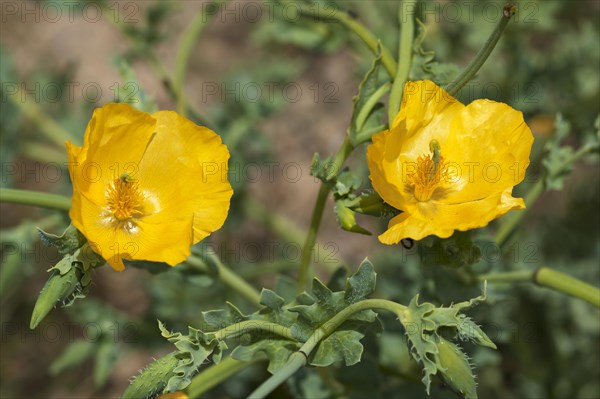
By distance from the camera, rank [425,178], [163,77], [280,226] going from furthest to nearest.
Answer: [280,226] → [163,77] → [425,178]

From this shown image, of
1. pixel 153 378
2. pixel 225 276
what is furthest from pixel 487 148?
pixel 153 378

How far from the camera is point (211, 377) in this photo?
1802mm

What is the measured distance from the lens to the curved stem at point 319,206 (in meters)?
1.72

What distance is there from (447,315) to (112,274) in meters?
2.25

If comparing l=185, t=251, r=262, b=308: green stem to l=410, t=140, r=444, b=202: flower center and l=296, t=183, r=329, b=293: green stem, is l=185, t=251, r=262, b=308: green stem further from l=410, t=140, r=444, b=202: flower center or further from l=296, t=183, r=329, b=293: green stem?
l=410, t=140, r=444, b=202: flower center

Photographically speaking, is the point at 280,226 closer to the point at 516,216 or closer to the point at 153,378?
the point at 516,216

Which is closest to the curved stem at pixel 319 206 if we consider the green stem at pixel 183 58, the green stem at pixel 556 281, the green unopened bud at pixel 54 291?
the green stem at pixel 556 281

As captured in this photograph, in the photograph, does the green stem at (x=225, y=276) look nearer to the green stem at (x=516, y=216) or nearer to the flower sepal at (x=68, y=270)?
the flower sepal at (x=68, y=270)

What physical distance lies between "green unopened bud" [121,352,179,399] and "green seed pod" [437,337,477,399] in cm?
53

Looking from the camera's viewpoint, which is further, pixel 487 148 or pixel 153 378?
pixel 487 148

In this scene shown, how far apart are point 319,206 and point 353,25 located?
49 cm

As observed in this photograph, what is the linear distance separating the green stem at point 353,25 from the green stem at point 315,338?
57 cm

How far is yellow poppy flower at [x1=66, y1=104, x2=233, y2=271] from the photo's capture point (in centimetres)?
167

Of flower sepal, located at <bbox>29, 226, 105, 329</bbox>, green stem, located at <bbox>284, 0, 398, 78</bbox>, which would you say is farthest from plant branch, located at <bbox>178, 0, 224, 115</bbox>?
flower sepal, located at <bbox>29, 226, 105, 329</bbox>
